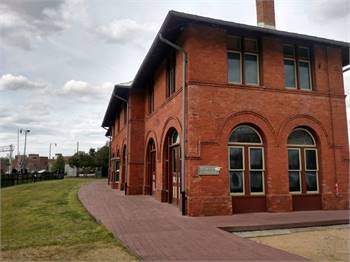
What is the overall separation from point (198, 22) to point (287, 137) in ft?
17.1

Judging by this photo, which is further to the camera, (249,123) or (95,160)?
(95,160)

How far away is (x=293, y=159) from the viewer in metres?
12.1

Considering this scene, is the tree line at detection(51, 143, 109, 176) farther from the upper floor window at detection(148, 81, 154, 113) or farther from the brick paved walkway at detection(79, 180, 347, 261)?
the brick paved walkway at detection(79, 180, 347, 261)

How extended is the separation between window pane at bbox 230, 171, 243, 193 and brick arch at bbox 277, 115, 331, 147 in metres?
1.94

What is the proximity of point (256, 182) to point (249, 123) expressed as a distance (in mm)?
2100

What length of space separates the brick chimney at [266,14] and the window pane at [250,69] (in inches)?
107

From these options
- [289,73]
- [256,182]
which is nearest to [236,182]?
[256,182]

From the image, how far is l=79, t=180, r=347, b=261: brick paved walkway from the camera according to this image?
6.09 metres

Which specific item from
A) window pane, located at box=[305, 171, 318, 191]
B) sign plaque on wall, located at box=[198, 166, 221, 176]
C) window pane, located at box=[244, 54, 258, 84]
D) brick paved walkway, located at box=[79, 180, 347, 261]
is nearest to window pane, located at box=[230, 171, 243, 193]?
sign plaque on wall, located at box=[198, 166, 221, 176]

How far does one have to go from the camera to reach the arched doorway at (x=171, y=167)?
42.5ft

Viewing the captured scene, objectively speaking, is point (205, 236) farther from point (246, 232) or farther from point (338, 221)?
point (338, 221)

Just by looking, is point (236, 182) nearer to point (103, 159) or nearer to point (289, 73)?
point (289, 73)

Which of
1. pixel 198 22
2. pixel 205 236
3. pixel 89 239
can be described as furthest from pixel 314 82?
pixel 89 239

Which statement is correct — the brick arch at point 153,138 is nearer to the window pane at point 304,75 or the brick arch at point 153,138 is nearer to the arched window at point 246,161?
the arched window at point 246,161
